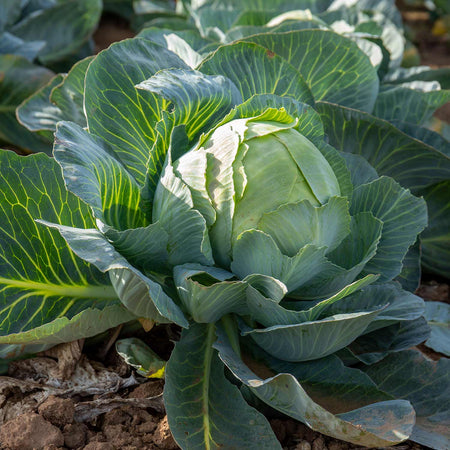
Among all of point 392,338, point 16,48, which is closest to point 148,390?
point 392,338

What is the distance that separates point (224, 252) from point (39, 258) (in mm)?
583

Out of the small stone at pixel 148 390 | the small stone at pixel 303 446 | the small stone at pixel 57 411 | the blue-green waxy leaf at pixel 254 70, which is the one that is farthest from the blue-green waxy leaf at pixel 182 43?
the small stone at pixel 303 446

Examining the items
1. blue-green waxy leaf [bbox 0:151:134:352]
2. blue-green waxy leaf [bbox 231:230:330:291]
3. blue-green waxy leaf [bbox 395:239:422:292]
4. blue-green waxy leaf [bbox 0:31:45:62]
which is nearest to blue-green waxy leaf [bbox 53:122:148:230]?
blue-green waxy leaf [bbox 0:151:134:352]

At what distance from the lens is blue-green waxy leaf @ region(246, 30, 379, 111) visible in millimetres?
2639

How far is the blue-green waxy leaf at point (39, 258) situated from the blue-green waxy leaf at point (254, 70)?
2.16 feet

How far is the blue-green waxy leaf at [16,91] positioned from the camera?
3441 mm

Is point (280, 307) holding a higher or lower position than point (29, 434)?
higher

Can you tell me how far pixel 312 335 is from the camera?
6.07 feet

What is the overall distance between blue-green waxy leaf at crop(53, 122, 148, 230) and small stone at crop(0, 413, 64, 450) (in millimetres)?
622

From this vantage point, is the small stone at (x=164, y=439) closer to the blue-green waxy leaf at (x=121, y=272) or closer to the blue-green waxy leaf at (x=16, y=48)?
the blue-green waxy leaf at (x=121, y=272)

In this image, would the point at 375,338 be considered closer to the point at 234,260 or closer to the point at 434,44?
the point at 234,260

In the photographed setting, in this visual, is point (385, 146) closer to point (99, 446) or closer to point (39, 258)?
point (39, 258)

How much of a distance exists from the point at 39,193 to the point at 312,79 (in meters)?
1.31

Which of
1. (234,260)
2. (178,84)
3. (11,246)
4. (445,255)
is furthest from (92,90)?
(445,255)
